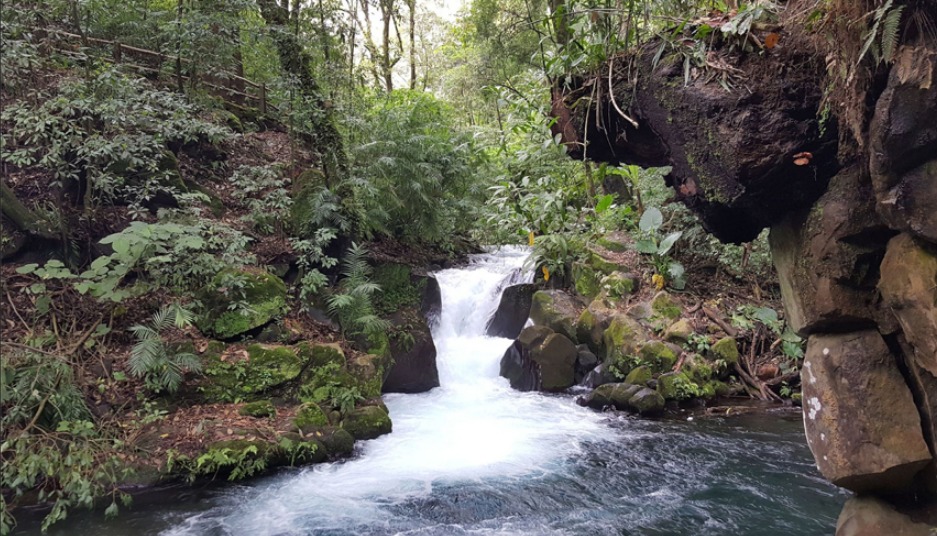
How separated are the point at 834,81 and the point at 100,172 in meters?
8.53

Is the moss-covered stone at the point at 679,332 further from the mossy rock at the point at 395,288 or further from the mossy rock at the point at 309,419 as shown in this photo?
the mossy rock at the point at 309,419

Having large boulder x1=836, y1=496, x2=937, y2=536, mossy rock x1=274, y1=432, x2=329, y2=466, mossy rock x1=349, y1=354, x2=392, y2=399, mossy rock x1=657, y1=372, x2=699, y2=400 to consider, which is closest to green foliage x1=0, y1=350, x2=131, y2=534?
mossy rock x1=274, y1=432, x2=329, y2=466

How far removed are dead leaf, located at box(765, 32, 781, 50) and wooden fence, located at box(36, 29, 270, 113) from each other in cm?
Answer: 769

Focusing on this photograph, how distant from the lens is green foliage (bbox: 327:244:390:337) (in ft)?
28.9

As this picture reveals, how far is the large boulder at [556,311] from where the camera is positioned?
411 inches

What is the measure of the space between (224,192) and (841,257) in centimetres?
988

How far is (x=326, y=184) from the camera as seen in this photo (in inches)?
407

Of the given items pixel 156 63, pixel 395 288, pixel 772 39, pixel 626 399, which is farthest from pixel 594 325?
pixel 156 63

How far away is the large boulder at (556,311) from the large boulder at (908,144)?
749 centimetres

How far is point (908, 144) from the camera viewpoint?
282 centimetres

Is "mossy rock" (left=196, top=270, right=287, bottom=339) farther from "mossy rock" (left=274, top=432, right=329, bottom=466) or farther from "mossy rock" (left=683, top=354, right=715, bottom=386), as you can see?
"mossy rock" (left=683, top=354, right=715, bottom=386)

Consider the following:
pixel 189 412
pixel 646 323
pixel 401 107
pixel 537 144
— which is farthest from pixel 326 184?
pixel 646 323

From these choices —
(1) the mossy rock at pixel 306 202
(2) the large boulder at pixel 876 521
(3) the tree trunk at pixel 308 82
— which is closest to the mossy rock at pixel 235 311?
(1) the mossy rock at pixel 306 202

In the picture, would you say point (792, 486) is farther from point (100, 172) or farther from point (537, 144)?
point (100, 172)
